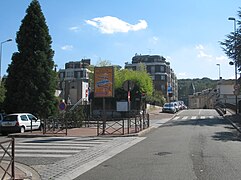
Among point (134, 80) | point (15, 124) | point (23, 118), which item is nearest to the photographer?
point (15, 124)

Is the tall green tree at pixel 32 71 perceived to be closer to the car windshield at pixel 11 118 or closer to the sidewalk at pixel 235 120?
the car windshield at pixel 11 118

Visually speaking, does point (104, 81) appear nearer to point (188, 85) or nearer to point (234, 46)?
point (234, 46)

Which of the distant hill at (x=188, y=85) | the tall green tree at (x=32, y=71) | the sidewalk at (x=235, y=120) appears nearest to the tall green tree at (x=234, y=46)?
the sidewalk at (x=235, y=120)

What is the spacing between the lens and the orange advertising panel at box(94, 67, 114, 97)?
24.1 metres

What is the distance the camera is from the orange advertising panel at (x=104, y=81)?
24.1 m

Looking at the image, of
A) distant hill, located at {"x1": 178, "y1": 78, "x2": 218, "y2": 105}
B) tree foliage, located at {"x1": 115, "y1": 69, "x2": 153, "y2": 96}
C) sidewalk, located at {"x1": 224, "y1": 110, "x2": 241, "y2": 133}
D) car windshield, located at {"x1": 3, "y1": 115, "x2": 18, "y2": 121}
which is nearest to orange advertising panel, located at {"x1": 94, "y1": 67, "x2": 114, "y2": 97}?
car windshield, located at {"x1": 3, "y1": 115, "x2": 18, "y2": 121}

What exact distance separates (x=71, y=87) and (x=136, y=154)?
2133 inches

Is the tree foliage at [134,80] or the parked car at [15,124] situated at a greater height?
the tree foliage at [134,80]

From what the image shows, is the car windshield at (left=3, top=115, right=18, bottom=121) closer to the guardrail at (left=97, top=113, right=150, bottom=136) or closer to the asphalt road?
the guardrail at (left=97, top=113, right=150, bottom=136)

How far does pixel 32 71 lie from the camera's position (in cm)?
3553

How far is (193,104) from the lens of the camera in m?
150

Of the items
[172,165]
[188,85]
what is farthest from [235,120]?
[188,85]

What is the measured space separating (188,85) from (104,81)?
15743 centimetres

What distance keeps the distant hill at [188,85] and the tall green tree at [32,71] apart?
135543 mm
